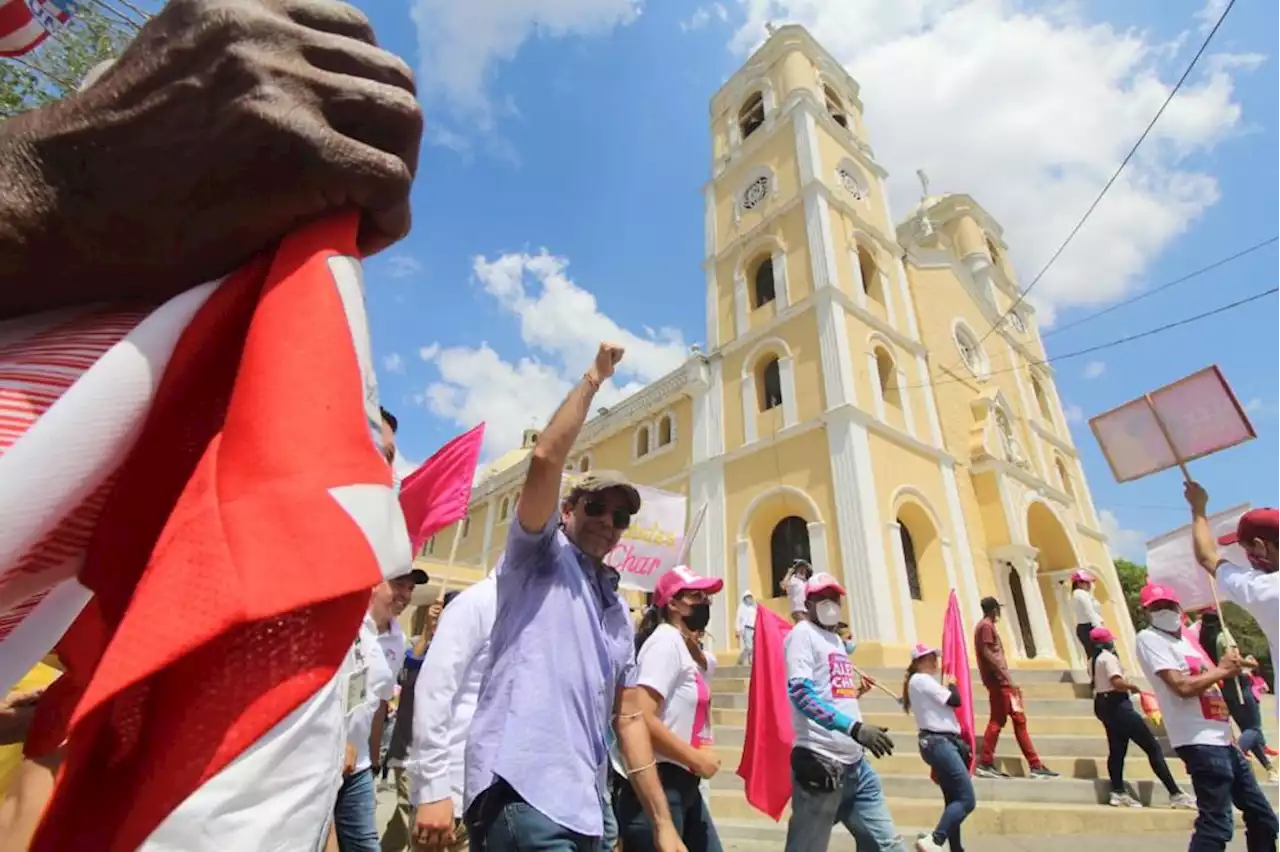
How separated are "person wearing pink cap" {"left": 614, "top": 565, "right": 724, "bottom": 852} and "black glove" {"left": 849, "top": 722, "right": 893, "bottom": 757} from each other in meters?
0.76

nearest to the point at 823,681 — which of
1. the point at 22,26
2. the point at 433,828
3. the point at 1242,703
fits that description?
the point at 433,828

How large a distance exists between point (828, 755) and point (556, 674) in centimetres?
217

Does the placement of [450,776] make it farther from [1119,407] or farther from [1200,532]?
[1119,407]

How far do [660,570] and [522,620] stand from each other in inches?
260

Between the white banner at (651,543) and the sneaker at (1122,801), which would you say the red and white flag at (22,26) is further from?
the sneaker at (1122,801)

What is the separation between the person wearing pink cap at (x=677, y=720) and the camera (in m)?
2.57

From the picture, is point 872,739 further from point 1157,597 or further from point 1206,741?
point 1157,597

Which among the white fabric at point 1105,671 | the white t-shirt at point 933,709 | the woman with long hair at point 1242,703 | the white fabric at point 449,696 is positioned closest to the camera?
the white fabric at point 449,696

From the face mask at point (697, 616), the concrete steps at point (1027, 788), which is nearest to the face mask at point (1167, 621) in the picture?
the concrete steps at point (1027, 788)

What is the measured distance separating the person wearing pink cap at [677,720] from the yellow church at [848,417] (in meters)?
7.38

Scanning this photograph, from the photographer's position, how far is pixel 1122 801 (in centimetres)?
547

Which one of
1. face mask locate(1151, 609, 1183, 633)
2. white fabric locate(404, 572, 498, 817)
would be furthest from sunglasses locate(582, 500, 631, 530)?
face mask locate(1151, 609, 1183, 633)

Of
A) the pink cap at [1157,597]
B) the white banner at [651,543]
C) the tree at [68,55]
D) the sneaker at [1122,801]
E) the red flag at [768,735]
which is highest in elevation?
the tree at [68,55]

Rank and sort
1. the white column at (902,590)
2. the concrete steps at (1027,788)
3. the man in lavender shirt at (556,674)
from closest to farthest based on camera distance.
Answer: the man in lavender shirt at (556,674) < the concrete steps at (1027,788) < the white column at (902,590)
